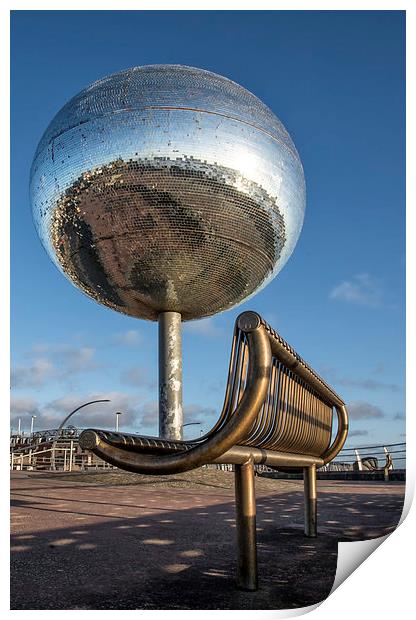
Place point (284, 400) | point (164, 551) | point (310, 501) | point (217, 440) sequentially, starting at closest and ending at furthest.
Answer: point (217, 440)
point (284, 400)
point (164, 551)
point (310, 501)

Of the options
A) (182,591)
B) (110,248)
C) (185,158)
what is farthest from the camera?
(110,248)

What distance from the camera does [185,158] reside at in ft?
29.6

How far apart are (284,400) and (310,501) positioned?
1.72 metres

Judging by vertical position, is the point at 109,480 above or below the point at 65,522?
below

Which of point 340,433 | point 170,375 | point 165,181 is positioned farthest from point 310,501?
point 170,375

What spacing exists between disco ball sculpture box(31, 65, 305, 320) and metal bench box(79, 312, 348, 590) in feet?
21.5

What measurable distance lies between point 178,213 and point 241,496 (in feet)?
24.2

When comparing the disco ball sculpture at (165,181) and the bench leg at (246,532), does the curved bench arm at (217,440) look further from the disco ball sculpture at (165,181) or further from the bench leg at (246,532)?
the disco ball sculpture at (165,181)

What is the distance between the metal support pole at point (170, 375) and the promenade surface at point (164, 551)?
355 centimetres

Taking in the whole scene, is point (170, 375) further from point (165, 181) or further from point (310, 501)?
point (310, 501)

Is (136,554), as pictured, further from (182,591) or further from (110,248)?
(110,248)

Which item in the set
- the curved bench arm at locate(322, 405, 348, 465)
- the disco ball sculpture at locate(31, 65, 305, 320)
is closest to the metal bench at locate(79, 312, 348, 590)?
the curved bench arm at locate(322, 405, 348, 465)

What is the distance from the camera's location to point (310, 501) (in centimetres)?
423
